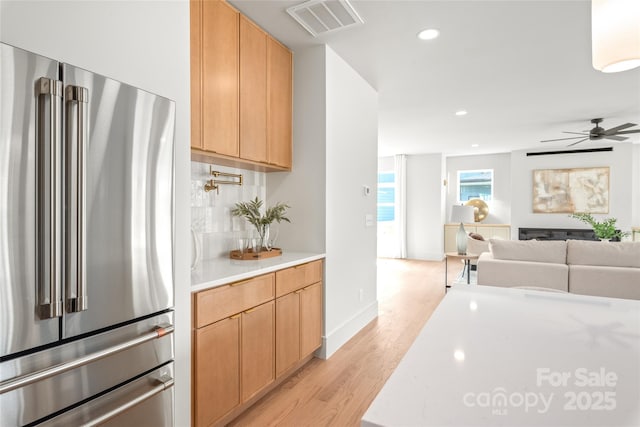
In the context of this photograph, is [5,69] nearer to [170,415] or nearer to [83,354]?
[83,354]

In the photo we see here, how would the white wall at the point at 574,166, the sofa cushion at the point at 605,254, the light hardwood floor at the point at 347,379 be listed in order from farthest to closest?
the white wall at the point at 574,166
the sofa cushion at the point at 605,254
the light hardwood floor at the point at 347,379

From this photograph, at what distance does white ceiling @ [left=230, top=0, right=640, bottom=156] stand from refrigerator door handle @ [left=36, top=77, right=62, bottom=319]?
160cm

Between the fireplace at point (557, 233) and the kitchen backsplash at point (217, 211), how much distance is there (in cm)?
731

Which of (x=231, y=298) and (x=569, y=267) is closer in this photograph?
(x=231, y=298)

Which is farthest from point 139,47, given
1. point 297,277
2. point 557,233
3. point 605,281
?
point 557,233

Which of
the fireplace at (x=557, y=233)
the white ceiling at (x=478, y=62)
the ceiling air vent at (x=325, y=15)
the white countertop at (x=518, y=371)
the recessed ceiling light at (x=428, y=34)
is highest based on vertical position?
the white ceiling at (x=478, y=62)

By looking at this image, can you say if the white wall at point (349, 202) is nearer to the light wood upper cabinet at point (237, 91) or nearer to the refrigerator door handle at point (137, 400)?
the light wood upper cabinet at point (237, 91)

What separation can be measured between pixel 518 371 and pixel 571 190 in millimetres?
8650

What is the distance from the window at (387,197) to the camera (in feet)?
30.1

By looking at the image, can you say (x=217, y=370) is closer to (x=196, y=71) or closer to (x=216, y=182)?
(x=216, y=182)

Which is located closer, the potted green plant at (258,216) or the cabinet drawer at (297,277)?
the cabinet drawer at (297,277)

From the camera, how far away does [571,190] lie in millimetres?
7785

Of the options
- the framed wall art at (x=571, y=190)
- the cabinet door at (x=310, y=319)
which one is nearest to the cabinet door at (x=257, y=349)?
the cabinet door at (x=310, y=319)

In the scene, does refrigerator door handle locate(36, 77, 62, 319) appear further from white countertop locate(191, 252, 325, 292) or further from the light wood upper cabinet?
the light wood upper cabinet
